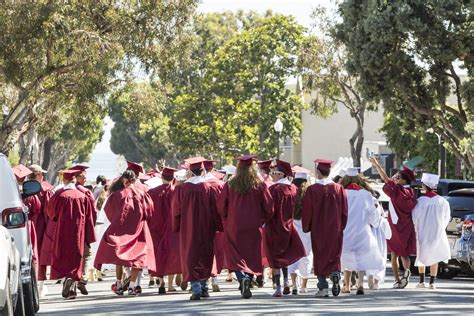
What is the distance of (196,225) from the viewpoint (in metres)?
18.1

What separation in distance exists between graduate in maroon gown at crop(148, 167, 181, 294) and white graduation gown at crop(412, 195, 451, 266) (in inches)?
150

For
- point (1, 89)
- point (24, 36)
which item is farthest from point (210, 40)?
point (24, 36)

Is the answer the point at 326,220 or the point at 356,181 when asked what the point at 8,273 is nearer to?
the point at 326,220

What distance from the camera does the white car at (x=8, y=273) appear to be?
34.6 feet

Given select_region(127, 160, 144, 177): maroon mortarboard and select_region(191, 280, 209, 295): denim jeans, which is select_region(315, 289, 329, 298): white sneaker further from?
select_region(127, 160, 144, 177): maroon mortarboard

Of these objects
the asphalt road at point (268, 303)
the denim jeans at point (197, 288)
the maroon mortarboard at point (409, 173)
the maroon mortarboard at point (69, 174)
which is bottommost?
the asphalt road at point (268, 303)

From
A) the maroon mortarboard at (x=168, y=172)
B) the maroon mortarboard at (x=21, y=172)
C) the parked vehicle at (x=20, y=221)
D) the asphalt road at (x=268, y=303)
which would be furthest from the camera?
the maroon mortarboard at (x=168, y=172)

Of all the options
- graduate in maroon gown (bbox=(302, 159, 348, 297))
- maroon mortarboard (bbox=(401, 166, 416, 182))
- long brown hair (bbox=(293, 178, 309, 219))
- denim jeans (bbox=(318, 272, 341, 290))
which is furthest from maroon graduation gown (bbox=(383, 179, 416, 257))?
denim jeans (bbox=(318, 272, 341, 290))

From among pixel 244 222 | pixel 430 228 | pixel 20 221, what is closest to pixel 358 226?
pixel 430 228

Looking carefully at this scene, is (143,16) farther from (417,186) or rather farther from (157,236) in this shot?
(157,236)

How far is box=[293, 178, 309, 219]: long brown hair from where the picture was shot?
19469 millimetres

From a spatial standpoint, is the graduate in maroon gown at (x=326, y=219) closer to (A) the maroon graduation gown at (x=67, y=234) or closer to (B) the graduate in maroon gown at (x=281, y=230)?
(B) the graduate in maroon gown at (x=281, y=230)

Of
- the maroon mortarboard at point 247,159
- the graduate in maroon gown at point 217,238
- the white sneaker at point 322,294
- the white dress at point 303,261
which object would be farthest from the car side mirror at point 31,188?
the white dress at point 303,261

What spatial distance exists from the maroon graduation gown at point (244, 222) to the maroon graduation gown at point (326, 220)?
0.75 m
